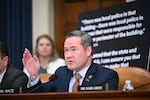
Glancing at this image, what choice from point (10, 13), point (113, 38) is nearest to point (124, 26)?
point (113, 38)

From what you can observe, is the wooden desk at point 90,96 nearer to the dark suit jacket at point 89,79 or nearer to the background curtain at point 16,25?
the dark suit jacket at point 89,79

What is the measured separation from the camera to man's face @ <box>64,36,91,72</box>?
298 cm

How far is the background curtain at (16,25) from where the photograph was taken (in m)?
5.30

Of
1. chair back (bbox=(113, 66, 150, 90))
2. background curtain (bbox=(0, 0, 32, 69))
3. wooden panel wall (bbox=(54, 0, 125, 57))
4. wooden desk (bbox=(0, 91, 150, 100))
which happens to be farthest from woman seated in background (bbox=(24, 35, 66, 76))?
wooden desk (bbox=(0, 91, 150, 100))

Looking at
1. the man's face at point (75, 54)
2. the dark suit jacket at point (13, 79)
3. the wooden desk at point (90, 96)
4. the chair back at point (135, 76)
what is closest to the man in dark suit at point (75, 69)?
the man's face at point (75, 54)

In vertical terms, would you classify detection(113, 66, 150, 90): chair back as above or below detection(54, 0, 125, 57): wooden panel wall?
below

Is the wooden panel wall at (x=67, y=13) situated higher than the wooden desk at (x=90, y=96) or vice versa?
the wooden panel wall at (x=67, y=13)

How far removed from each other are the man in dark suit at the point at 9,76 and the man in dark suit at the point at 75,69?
19 cm

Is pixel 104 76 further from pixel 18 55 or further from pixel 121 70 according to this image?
pixel 18 55

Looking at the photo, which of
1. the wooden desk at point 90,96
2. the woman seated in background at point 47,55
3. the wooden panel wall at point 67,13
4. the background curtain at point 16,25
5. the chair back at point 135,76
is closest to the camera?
A: the wooden desk at point 90,96

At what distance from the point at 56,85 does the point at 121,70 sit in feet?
2.13

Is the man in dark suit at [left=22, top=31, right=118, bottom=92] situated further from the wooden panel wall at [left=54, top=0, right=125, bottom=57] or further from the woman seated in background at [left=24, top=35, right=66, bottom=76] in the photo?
the wooden panel wall at [left=54, top=0, right=125, bottom=57]

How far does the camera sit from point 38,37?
4922mm

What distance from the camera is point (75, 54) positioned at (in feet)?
9.89
